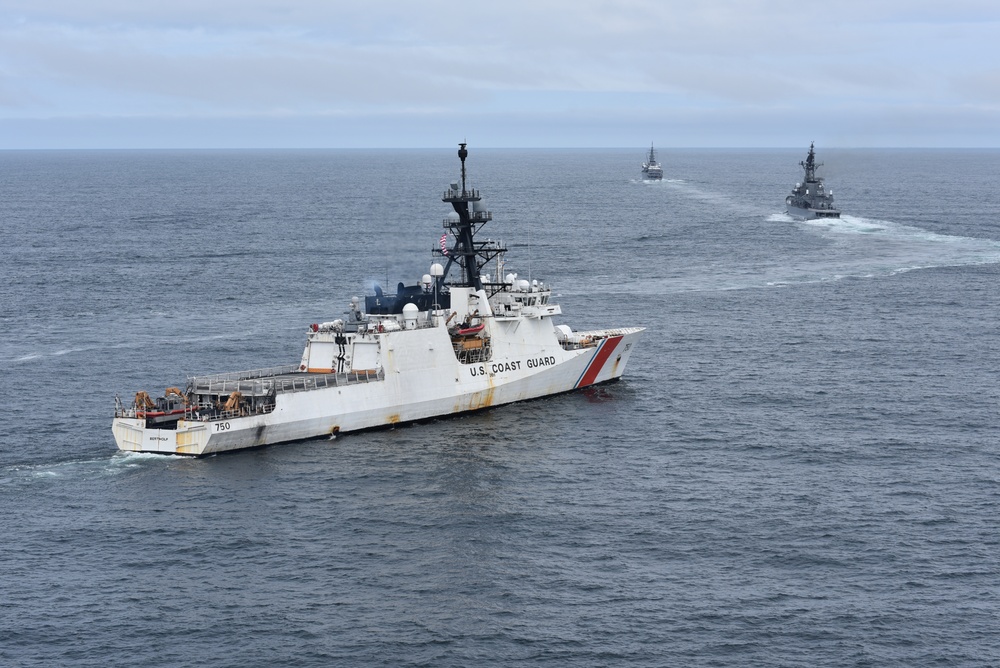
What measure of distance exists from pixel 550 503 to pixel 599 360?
18126 millimetres

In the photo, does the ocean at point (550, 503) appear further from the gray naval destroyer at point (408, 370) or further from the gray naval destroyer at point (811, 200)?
the gray naval destroyer at point (811, 200)

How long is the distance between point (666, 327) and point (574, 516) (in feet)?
114

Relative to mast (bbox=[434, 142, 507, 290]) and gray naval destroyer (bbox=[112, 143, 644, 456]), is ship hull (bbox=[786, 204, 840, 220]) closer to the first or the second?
gray naval destroyer (bbox=[112, 143, 644, 456])

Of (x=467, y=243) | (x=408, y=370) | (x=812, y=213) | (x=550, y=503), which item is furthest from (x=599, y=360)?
(x=812, y=213)

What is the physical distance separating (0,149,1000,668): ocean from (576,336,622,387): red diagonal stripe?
1.11 meters

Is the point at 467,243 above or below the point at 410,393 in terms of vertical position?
above

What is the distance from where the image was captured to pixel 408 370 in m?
52.8

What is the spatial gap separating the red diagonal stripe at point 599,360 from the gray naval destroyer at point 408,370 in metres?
0.06

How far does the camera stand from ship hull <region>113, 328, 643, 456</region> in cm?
4769

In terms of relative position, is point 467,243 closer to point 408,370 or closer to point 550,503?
point 408,370

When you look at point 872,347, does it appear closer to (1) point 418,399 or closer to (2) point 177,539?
(1) point 418,399

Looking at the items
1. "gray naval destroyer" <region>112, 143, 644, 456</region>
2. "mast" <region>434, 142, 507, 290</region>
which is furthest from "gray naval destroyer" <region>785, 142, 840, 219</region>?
"mast" <region>434, 142, 507, 290</region>

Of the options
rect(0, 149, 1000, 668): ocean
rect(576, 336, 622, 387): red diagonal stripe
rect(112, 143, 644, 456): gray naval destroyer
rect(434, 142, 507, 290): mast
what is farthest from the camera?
rect(576, 336, 622, 387): red diagonal stripe

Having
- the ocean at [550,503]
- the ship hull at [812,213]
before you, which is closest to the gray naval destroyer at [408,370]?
the ocean at [550,503]
